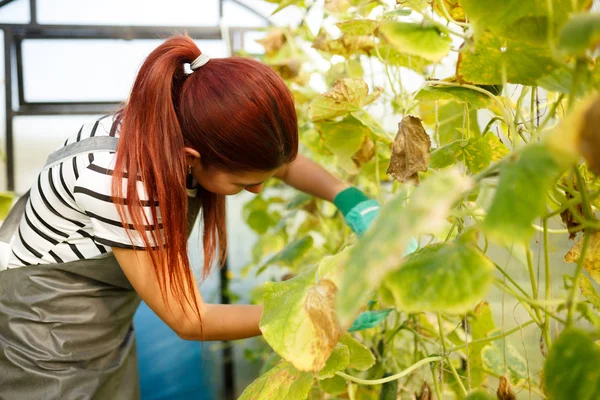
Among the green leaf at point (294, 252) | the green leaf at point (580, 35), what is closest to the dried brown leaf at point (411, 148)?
the green leaf at point (580, 35)

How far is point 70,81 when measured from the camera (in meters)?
2.30

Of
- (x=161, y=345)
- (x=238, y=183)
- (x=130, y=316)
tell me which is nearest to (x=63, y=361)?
(x=130, y=316)

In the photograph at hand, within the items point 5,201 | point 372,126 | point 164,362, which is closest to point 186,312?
Result: point 372,126

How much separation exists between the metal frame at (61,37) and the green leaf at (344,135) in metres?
1.45

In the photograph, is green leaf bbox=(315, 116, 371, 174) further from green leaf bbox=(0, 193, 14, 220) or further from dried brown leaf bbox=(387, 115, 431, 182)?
green leaf bbox=(0, 193, 14, 220)

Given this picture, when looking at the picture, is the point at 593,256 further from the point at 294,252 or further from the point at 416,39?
the point at 294,252

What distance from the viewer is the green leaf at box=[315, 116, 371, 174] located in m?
0.92

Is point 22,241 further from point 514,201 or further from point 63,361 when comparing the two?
point 514,201

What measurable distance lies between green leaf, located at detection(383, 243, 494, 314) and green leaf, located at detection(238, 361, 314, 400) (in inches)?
9.6

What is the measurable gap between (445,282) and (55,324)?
2.48 ft

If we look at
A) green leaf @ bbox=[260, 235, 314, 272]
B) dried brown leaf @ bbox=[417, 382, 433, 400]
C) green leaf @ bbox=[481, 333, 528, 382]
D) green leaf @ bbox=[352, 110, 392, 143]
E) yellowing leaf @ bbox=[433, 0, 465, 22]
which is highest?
yellowing leaf @ bbox=[433, 0, 465, 22]

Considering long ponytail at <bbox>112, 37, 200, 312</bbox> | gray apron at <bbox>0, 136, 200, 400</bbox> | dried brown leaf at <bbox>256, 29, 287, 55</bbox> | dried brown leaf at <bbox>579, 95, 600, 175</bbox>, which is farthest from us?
dried brown leaf at <bbox>256, 29, 287, 55</bbox>

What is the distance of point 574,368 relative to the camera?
1.07 ft

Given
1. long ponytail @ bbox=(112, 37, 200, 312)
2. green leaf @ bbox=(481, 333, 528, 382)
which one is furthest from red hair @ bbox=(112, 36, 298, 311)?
green leaf @ bbox=(481, 333, 528, 382)
